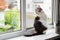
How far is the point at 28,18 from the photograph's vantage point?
180cm

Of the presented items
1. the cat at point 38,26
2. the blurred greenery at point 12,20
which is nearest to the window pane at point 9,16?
the blurred greenery at point 12,20

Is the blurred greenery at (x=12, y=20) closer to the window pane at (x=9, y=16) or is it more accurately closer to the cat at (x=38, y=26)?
the window pane at (x=9, y=16)

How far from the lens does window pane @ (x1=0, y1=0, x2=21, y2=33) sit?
1.56 metres

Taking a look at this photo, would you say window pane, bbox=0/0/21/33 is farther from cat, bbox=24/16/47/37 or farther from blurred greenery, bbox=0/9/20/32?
cat, bbox=24/16/47/37

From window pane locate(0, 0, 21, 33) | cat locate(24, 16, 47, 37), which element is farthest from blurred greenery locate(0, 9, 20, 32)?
cat locate(24, 16, 47, 37)

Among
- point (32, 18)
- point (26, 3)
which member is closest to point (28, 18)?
point (32, 18)

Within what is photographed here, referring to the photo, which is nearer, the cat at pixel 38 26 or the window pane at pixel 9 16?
the window pane at pixel 9 16

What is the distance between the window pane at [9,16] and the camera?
1558 mm

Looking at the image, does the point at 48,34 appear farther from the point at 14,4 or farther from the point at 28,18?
the point at 14,4

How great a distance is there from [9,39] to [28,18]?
0.41 m

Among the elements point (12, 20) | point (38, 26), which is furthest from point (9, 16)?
point (38, 26)

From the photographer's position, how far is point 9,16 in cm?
162

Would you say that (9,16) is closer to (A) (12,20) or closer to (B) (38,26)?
(A) (12,20)

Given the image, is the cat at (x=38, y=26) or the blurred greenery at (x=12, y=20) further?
the cat at (x=38, y=26)
